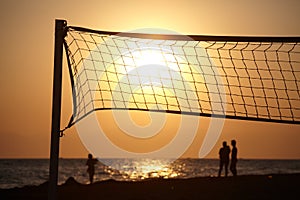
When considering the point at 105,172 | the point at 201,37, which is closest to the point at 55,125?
the point at 201,37

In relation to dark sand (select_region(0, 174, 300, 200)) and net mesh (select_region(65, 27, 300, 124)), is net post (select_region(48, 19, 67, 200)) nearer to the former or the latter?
net mesh (select_region(65, 27, 300, 124))

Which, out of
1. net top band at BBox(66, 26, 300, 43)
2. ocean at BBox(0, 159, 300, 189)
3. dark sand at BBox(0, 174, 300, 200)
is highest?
ocean at BBox(0, 159, 300, 189)

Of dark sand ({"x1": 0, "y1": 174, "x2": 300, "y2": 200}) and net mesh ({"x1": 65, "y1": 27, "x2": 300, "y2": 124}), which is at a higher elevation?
net mesh ({"x1": 65, "y1": 27, "x2": 300, "y2": 124})

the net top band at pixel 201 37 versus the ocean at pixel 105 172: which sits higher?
the ocean at pixel 105 172

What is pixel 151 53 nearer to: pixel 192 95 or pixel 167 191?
pixel 192 95

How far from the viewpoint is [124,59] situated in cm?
1323

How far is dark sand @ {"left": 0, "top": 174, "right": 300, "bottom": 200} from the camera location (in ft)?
46.8

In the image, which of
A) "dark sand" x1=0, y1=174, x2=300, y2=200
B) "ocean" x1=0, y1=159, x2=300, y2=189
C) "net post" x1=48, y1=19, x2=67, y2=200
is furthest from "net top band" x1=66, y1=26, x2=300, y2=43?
"ocean" x1=0, y1=159, x2=300, y2=189

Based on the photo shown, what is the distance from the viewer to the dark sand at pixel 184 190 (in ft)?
46.8

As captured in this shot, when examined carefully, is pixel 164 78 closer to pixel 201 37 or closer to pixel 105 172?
pixel 201 37

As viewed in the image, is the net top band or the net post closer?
the net post

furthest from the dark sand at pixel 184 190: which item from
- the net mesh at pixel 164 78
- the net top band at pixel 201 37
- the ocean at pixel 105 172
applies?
the ocean at pixel 105 172

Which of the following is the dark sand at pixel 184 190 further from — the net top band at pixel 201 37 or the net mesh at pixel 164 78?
the net top band at pixel 201 37

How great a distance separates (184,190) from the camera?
15.2 meters
